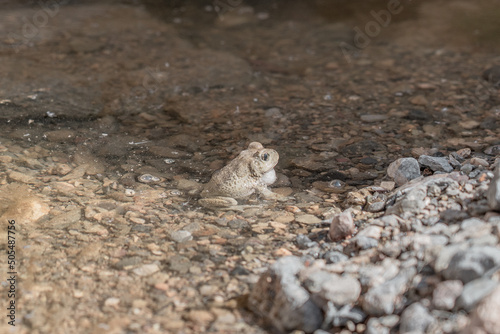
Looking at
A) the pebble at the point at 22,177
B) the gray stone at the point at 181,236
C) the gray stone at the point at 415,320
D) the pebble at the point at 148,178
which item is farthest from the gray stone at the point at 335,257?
the pebble at the point at 22,177

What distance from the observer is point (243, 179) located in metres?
4.22

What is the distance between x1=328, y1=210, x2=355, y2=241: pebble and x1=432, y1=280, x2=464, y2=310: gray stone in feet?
2.85

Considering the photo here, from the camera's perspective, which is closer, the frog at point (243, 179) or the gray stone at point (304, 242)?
A: the gray stone at point (304, 242)

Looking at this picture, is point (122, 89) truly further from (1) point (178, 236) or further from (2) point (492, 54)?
(2) point (492, 54)

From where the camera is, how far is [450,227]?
2.97 meters

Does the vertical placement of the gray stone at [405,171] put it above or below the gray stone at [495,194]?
below

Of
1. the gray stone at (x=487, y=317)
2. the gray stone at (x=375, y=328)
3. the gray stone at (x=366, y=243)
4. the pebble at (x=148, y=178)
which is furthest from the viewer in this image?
the pebble at (x=148, y=178)

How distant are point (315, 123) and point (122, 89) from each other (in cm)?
225

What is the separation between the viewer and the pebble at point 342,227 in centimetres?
332

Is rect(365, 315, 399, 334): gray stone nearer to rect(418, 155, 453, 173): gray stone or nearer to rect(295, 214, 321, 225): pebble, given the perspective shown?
rect(295, 214, 321, 225): pebble

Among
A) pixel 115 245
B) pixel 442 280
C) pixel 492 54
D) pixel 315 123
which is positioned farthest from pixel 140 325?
pixel 492 54

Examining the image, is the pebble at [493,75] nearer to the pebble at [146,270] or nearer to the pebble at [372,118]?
the pebble at [372,118]

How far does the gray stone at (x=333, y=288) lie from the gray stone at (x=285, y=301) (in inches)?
1.7

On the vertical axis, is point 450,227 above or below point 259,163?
above
